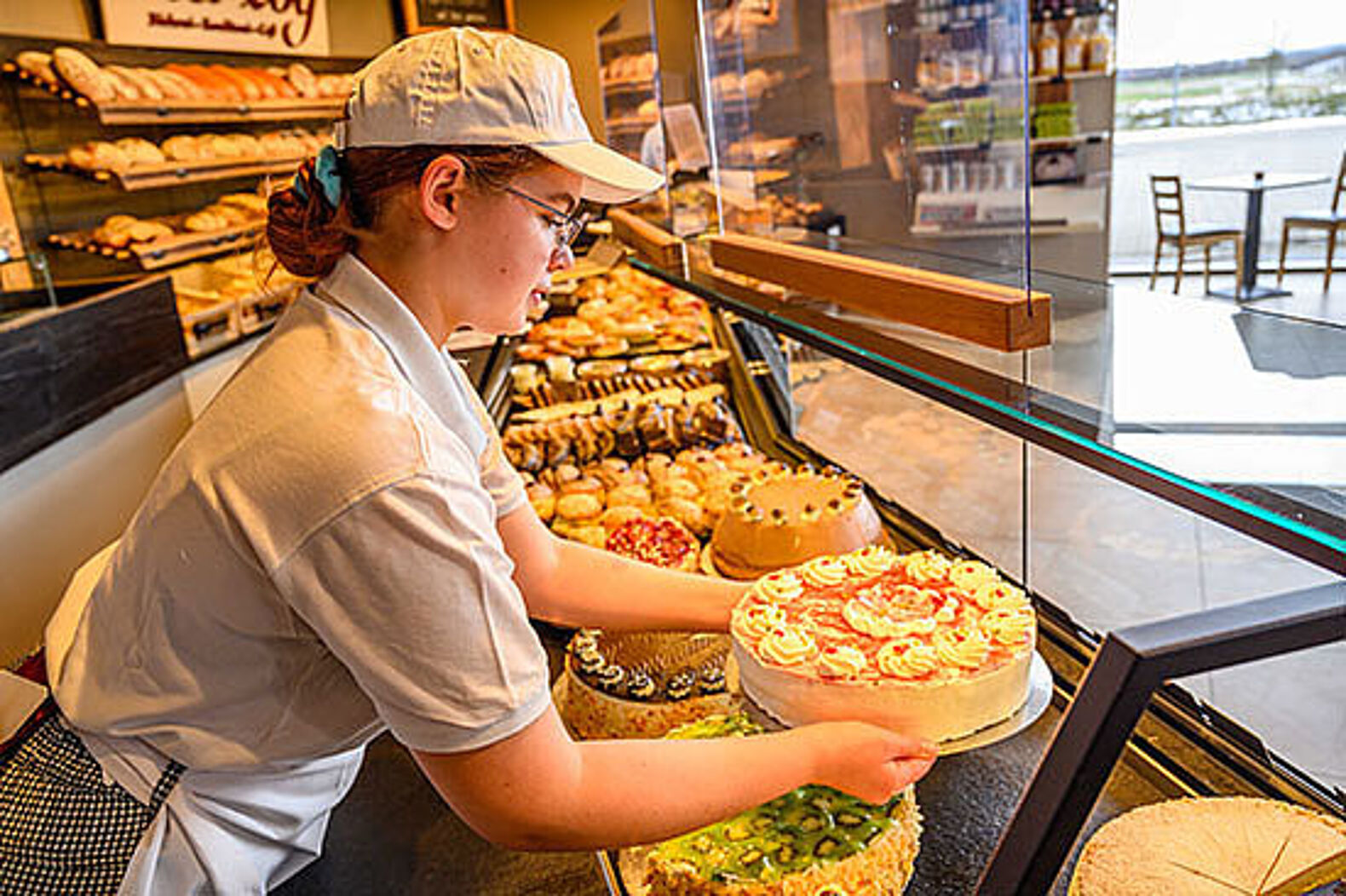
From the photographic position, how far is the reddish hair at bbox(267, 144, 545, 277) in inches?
45.4

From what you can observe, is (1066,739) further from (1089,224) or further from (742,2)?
(1089,224)

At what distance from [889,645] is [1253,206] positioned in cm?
1039

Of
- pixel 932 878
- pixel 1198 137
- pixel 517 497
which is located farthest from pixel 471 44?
pixel 1198 137

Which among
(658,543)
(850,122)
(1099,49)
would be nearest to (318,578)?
(658,543)

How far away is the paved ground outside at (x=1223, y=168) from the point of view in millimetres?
11188

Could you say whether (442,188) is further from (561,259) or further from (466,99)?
(561,259)

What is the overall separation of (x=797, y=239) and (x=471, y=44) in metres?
1.51

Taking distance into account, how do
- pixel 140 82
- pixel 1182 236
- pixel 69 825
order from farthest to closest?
pixel 1182 236, pixel 140 82, pixel 69 825

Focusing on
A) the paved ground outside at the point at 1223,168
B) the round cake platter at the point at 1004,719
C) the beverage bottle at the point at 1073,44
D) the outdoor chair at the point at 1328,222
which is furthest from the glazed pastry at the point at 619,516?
the paved ground outside at the point at 1223,168

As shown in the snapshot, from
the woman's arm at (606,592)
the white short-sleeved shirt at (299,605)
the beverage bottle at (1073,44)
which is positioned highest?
the beverage bottle at (1073,44)

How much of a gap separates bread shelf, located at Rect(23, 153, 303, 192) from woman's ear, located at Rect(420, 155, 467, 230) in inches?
144

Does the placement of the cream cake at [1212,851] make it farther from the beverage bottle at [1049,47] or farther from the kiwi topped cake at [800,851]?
the beverage bottle at [1049,47]

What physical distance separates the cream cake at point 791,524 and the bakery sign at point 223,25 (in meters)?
5.45

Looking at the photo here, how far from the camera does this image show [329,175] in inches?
46.7
